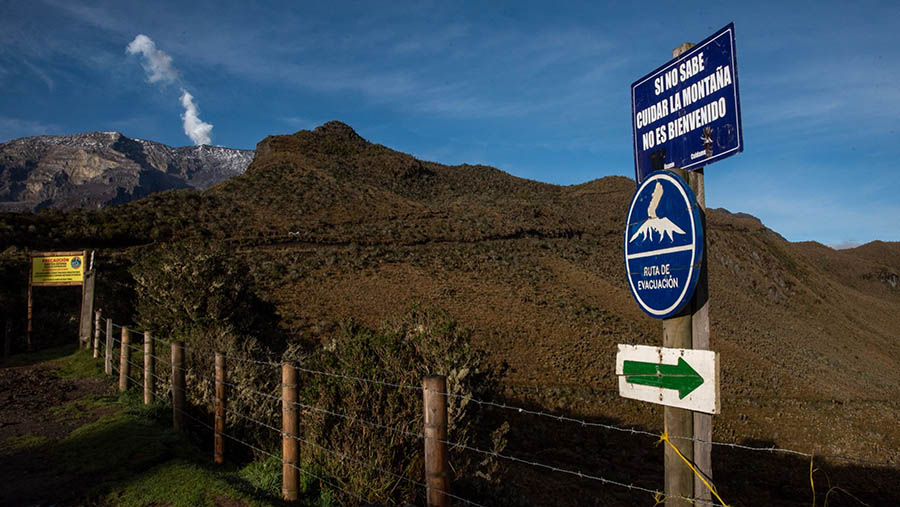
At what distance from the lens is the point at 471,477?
22.5 ft

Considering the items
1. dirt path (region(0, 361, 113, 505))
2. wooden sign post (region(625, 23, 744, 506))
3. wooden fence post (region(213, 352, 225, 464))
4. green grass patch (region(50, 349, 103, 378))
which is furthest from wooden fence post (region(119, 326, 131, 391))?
wooden sign post (region(625, 23, 744, 506))

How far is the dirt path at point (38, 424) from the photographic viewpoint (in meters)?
5.37

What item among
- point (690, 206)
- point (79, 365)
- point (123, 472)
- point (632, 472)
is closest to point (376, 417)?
point (123, 472)

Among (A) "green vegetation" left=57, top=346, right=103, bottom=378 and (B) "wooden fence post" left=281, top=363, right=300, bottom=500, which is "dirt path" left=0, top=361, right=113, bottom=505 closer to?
(A) "green vegetation" left=57, top=346, right=103, bottom=378

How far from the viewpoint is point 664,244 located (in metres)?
2.75

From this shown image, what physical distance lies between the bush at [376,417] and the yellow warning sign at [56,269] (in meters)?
10.7

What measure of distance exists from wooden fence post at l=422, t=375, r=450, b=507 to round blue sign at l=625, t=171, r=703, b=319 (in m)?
1.64

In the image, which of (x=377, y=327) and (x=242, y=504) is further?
(x=377, y=327)

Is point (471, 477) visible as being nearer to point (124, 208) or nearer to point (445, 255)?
point (445, 255)

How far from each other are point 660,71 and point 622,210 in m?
62.6

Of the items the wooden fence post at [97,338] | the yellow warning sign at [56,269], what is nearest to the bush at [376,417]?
the wooden fence post at [97,338]

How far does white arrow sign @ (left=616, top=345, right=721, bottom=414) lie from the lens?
2496 millimetres

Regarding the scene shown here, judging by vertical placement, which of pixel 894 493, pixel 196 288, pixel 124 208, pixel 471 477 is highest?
pixel 124 208

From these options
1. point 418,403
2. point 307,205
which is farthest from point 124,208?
point 418,403
